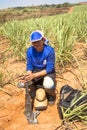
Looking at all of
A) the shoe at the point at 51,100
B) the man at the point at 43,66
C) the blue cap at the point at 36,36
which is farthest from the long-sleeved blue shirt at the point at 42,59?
the shoe at the point at 51,100

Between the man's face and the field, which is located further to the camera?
the man's face

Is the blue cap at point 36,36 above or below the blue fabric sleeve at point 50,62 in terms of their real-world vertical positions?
above

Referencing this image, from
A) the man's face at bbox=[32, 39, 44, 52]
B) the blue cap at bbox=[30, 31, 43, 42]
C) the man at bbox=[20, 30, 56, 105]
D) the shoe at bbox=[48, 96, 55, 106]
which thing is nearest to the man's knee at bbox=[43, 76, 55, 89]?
the man at bbox=[20, 30, 56, 105]

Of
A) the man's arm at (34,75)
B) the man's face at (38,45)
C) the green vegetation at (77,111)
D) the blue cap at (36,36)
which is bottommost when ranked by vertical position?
the green vegetation at (77,111)

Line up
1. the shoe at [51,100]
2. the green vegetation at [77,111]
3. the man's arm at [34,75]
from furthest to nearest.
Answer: the shoe at [51,100] → the man's arm at [34,75] → the green vegetation at [77,111]

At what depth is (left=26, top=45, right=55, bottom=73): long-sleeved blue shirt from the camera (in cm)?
305

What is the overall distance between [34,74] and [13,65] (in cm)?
131

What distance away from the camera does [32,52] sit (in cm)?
312

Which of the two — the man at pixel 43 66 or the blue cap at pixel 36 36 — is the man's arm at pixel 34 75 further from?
the blue cap at pixel 36 36

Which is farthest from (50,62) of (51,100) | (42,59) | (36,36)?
(51,100)

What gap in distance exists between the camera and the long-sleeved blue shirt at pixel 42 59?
3.05m

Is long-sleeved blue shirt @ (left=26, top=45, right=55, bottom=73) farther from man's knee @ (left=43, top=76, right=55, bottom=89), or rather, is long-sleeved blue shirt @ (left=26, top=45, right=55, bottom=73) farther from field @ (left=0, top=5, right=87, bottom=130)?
field @ (left=0, top=5, right=87, bottom=130)

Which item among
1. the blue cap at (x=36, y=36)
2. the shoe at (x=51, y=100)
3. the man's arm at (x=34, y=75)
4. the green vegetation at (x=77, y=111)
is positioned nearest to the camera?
the green vegetation at (x=77, y=111)

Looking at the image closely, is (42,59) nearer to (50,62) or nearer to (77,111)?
(50,62)
